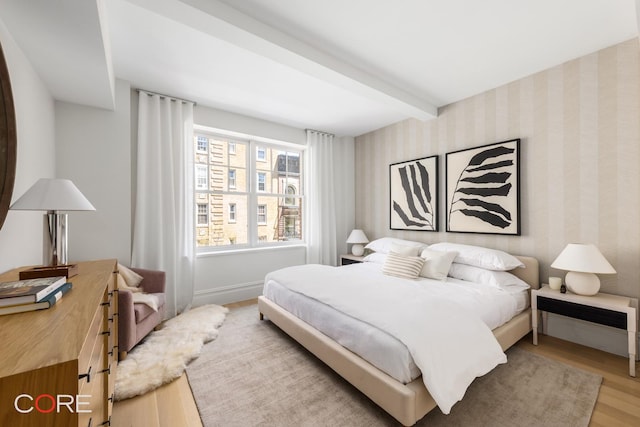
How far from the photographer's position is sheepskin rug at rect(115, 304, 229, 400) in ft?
6.34

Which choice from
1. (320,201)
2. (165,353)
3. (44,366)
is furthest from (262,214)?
(44,366)

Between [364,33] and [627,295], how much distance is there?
3.23 meters

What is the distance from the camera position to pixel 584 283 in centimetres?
231

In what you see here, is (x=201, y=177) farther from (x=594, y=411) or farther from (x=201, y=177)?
(x=594, y=411)

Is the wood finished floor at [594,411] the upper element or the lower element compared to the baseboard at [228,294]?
→ lower

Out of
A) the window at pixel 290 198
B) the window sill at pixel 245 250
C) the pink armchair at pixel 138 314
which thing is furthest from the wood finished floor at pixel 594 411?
the window at pixel 290 198

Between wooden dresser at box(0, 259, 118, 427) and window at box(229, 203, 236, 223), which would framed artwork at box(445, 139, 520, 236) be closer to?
window at box(229, 203, 236, 223)

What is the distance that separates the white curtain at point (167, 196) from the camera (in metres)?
3.12

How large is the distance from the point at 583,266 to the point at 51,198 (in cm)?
378

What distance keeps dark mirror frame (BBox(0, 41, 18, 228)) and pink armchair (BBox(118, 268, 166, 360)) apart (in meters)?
1.08

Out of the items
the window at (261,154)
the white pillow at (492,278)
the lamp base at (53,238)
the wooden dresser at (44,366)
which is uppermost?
the window at (261,154)

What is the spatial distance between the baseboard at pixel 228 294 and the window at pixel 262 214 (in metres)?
0.96

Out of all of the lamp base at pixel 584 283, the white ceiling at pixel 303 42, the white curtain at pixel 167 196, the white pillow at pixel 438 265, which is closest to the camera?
the white ceiling at pixel 303 42

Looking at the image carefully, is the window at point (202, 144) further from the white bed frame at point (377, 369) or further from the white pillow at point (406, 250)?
the white pillow at point (406, 250)
